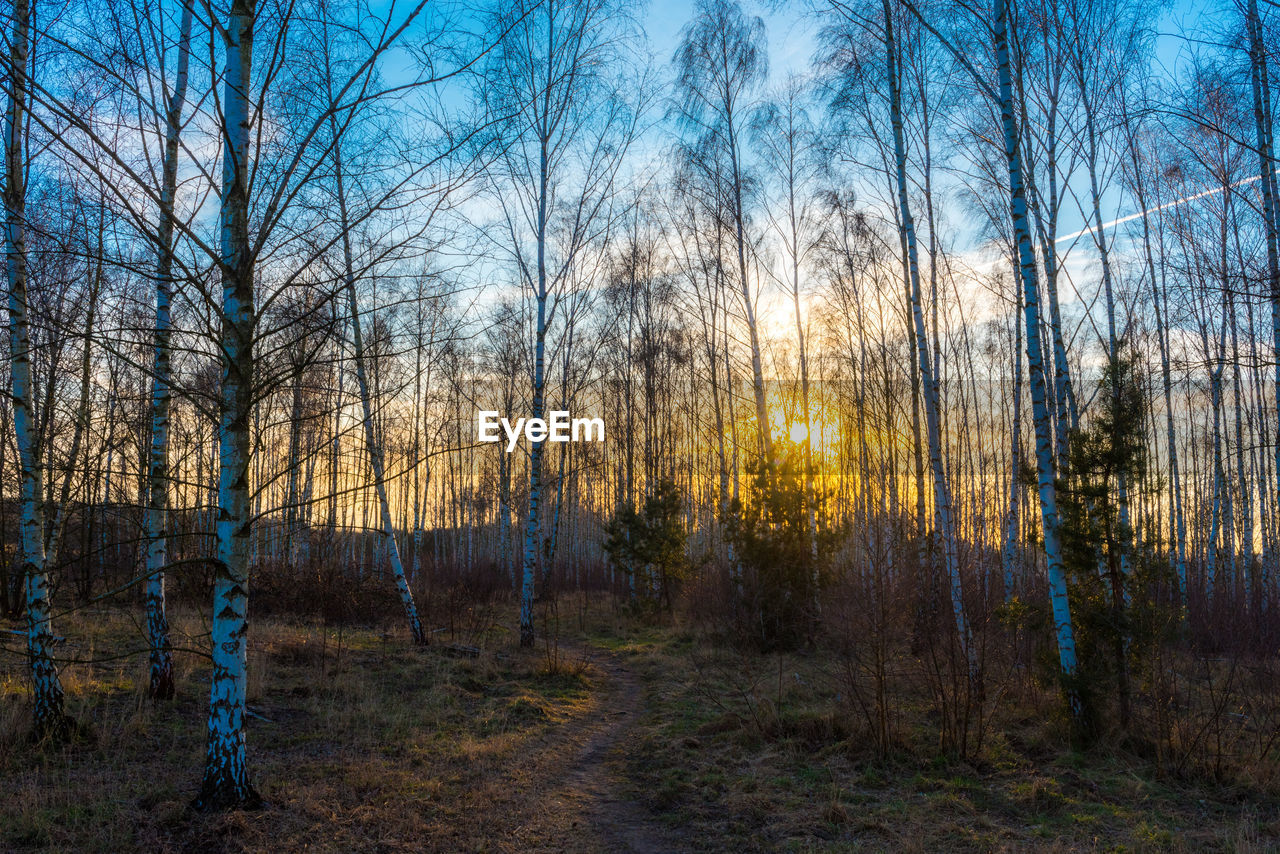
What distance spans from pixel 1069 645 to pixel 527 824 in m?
5.30

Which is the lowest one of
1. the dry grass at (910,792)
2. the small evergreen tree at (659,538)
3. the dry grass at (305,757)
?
the dry grass at (910,792)

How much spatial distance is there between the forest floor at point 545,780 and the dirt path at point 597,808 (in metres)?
0.02

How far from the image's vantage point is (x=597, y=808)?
5176 millimetres

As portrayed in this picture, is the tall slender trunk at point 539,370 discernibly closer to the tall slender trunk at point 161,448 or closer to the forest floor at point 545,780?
the forest floor at point 545,780

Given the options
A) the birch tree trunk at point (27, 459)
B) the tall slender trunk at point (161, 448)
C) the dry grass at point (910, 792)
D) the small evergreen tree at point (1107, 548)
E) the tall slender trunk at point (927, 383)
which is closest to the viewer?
the dry grass at point (910, 792)

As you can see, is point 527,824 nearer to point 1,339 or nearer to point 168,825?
point 168,825

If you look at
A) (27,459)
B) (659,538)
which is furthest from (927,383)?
(659,538)

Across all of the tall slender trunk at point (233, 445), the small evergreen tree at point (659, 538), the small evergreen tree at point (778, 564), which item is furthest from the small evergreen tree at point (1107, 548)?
the small evergreen tree at point (659, 538)

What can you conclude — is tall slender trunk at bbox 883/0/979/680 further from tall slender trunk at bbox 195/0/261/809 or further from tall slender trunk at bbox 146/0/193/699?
tall slender trunk at bbox 146/0/193/699

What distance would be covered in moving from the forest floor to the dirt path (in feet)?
0.07

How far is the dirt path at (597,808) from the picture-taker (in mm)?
4504

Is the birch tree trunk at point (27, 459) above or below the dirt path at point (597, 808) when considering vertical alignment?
above

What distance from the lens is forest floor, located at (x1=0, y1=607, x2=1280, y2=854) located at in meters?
4.12

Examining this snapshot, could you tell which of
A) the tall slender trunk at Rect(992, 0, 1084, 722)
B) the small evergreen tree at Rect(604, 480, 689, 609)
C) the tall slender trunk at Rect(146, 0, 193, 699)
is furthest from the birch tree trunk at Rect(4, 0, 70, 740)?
the small evergreen tree at Rect(604, 480, 689, 609)
